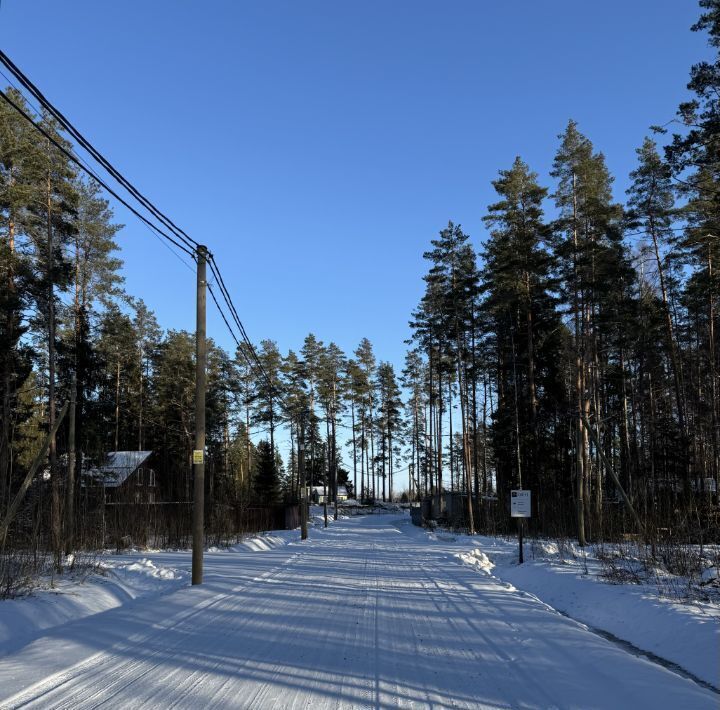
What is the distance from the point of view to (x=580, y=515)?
20.4 m

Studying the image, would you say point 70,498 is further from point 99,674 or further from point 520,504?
point 520,504

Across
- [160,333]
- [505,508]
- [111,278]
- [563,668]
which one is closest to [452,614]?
[563,668]

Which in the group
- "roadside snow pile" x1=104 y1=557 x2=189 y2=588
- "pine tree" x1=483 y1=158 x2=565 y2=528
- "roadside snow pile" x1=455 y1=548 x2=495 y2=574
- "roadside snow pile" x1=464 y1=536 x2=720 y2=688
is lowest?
"roadside snow pile" x1=455 y1=548 x2=495 y2=574

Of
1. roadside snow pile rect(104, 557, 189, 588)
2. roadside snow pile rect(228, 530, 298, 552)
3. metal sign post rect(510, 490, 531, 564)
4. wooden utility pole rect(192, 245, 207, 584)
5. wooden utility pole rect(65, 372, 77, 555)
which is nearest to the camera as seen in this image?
roadside snow pile rect(104, 557, 189, 588)

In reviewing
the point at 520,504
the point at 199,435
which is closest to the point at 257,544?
the point at 520,504

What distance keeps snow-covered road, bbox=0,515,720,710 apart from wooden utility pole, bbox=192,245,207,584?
1746 mm

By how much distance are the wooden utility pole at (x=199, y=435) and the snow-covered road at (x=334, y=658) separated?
5.73 feet

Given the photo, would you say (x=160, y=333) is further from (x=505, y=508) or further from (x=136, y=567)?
(x=136, y=567)

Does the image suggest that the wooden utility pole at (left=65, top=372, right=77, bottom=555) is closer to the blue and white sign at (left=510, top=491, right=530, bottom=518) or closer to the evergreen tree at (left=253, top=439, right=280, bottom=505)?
the blue and white sign at (left=510, top=491, right=530, bottom=518)

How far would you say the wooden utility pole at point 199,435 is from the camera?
13086 millimetres

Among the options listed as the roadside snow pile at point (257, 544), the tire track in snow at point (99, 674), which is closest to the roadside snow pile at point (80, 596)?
the tire track in snow at point (99, 674)

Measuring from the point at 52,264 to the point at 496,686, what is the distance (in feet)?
78.7

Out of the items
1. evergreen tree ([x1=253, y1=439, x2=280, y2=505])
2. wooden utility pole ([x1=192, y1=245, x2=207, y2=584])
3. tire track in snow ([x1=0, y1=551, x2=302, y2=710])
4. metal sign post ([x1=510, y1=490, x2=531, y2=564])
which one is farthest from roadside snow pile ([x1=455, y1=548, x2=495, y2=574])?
evergreen tree ([x1=253, y1=439, x2=280, y2=505])

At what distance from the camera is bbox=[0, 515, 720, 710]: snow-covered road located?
540 centimetres
